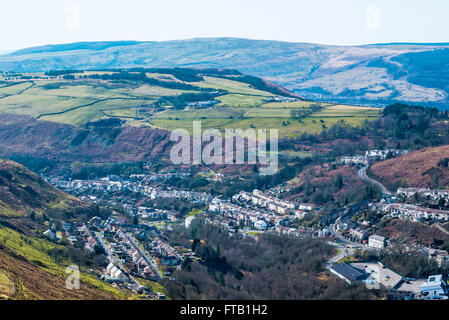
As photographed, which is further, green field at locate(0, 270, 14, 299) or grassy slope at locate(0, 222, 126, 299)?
grassy slope at locate(0, 222, 126, 299)

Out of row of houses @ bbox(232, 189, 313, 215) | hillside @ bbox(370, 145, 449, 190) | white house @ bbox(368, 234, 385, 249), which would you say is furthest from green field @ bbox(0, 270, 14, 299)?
hillside @ bbox(370, 145, 449, 190)

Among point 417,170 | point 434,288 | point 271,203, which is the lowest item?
point 271,203

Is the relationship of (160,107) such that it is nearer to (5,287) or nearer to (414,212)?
(414,212)

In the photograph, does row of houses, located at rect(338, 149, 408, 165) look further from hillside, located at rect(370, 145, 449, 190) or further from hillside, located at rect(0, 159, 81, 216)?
hillside, located at rect(0, 159, 81, 216)

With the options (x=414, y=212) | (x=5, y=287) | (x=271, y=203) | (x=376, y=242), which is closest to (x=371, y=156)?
(x=271, y=203)

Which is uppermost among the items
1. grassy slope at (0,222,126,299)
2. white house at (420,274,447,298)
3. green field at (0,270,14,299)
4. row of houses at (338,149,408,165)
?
green field at (0,270,14,299)

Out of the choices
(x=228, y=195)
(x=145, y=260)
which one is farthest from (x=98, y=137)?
(x=145, y=260)

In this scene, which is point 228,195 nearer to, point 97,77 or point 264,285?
point 264,285

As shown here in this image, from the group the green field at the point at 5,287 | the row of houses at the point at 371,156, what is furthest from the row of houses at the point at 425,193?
the green field at the point at 5,287
